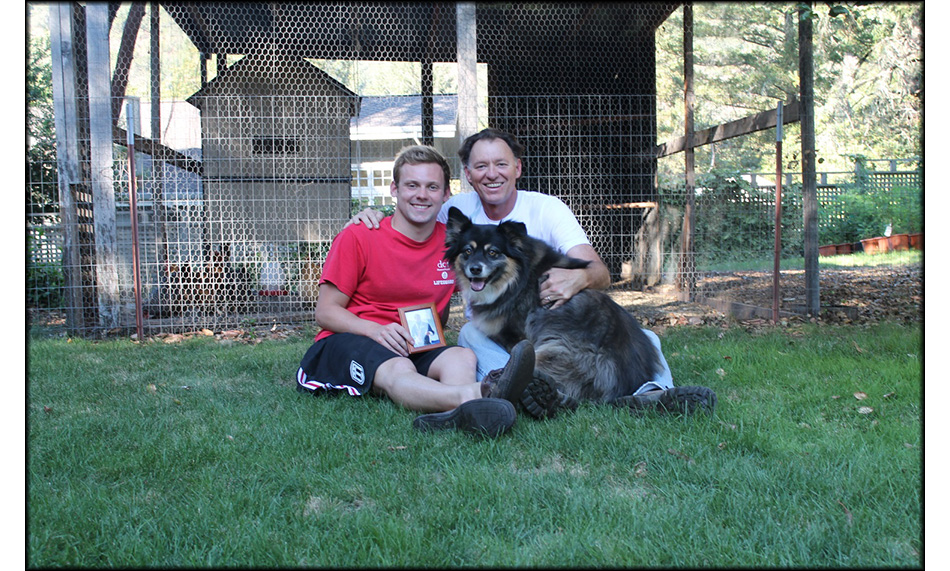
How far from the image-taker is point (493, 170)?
3.83m

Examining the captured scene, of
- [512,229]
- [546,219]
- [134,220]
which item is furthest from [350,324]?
[134,220]

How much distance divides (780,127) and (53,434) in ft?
22.7

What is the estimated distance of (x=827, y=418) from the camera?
3234 mm

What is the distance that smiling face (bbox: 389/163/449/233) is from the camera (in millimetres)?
3635

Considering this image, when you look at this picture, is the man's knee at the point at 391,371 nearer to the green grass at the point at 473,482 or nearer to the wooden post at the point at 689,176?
the green grass at the point at 473,482

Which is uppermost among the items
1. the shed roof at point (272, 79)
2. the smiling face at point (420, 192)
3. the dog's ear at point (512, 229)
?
the shed roof at point (272, 79)

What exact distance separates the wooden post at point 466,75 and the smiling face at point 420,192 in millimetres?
3195

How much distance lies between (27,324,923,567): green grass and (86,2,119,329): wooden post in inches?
130

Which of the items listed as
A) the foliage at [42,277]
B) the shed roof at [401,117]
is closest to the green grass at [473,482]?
the foliage at [42,277]

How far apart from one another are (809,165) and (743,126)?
861 mm

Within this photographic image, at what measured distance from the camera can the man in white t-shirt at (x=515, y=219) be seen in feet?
12.0

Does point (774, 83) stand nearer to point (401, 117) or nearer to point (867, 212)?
point (867, 212)

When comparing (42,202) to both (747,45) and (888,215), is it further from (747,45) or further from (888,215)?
(747,45)

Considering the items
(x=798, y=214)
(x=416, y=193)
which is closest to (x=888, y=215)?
(x=798, y=214)
